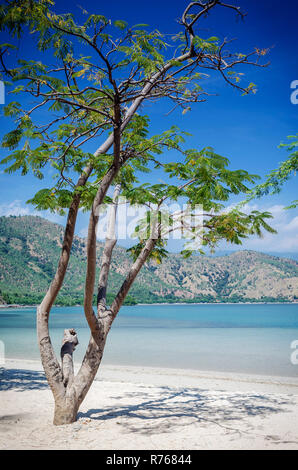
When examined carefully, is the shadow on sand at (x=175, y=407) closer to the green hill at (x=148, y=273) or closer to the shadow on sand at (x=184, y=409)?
the shadow on sand at (x=184, y=409)

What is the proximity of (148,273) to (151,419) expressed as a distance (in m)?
101

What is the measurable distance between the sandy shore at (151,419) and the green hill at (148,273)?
243 ft

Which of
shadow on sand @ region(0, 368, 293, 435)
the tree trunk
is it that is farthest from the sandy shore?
the tree trunk

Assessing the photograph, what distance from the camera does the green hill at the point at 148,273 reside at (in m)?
82.0

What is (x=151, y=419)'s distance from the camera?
5840 millimetres

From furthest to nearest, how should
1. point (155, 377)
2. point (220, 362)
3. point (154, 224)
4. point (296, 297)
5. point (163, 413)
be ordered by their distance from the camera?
point (296, 297) → point (220, 362) → point (155, 377) → point (163, 413) → point (154, 224)

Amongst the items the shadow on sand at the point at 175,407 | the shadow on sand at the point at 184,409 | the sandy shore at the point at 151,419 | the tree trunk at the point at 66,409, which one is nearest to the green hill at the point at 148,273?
the shadow on sand at the point at 175,407

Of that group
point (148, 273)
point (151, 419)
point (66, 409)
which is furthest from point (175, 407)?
point (148, 273)

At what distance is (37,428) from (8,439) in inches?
20.7

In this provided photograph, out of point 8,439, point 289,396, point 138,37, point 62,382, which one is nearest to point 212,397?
point 289,396

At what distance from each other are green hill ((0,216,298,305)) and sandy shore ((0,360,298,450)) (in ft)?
243

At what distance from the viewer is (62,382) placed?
5.21 metres
